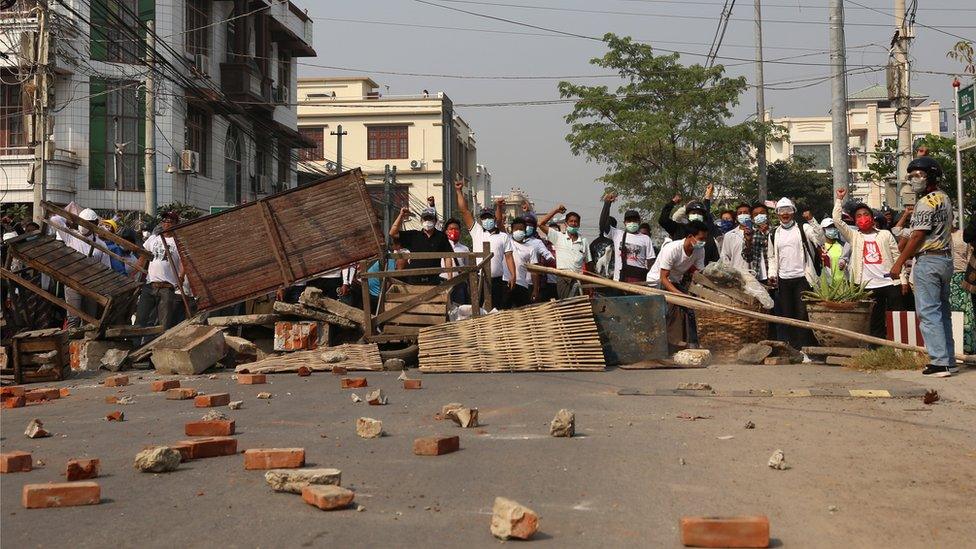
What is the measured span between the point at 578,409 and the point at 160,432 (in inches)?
114

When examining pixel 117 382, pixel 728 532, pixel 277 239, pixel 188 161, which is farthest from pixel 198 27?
pixel 728 532

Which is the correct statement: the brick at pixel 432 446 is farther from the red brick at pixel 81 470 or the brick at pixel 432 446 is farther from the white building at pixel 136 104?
the white building at pixel 136 104

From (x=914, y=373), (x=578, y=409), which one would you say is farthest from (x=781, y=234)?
(x=578, y=409)

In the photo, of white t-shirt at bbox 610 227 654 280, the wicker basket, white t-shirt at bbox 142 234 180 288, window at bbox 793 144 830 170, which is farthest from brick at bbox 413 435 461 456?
window at bbox 793 144 830 170

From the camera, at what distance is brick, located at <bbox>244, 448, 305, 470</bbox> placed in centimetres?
547

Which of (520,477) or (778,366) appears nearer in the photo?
(520,477)

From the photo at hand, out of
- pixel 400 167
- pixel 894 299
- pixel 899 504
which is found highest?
pixel 400 167

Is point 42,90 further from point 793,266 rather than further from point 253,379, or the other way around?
point 793,266

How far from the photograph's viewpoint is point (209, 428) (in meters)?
6.79

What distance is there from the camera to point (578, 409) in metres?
8.05

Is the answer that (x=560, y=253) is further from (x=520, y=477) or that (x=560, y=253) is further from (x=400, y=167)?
(x=400, y=167)

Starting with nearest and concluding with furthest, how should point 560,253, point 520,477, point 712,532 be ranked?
point 712,532 < point 520,477 < point 560,253

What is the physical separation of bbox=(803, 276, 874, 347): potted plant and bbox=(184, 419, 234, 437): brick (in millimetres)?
7087

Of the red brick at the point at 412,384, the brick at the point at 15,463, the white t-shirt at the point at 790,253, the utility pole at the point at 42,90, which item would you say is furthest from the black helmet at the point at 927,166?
the utility pole at the point at 42,90
